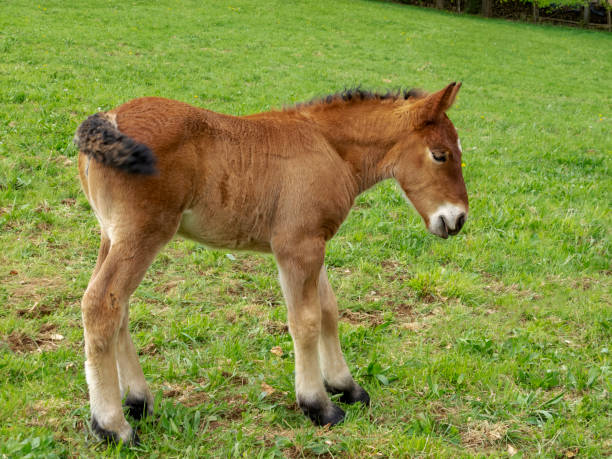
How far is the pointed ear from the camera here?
12.2 feet

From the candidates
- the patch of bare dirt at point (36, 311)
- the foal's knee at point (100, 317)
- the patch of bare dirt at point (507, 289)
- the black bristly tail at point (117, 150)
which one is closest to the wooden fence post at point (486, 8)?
the patch of bare dirt at point (507, 289)

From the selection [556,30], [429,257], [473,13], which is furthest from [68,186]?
[473,13]

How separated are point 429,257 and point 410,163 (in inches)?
97.5

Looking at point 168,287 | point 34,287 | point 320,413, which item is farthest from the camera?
point 168,287

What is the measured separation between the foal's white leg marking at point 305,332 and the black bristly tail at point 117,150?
101 centimetres

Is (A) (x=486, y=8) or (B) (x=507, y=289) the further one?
(A) (x=486, y=8)

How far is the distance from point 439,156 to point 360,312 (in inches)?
74.9

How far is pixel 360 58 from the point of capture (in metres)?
18.6

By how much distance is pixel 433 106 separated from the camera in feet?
12.3

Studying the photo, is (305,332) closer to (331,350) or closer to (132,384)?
(331,350)

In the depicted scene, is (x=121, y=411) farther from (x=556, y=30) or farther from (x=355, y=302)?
(x=556, y=30)

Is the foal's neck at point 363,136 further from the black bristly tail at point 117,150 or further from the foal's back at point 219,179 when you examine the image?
the black bristly tail at point 117,150

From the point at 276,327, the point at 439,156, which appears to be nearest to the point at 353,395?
the point at 276,327

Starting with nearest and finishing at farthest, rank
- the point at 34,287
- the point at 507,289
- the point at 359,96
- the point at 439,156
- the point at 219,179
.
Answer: the point at 219,179 → the point at 439,156 → the point at 359,96 → the point at 34,287 → the point at 507,289
